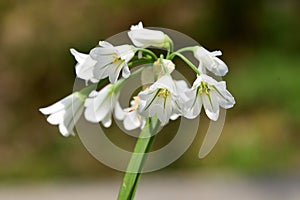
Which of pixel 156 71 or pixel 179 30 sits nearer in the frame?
pixel 156 71

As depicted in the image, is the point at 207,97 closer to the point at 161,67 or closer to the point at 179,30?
the point at 161,67

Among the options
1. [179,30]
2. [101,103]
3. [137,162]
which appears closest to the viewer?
[137,162]

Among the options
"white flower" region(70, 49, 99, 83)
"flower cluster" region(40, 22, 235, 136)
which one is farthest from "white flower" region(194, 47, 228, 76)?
"white flower" region(70, 49, 99, 83)

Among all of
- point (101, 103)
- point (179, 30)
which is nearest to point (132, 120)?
point (101, 103)

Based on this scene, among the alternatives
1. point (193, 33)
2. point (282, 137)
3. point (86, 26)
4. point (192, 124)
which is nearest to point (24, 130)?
point (86, 26)

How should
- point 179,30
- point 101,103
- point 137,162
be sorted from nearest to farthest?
point 137,162
point 101,103
point 179,30

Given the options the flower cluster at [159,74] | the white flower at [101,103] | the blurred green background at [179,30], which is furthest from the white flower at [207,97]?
the blurred green background at [179,30]

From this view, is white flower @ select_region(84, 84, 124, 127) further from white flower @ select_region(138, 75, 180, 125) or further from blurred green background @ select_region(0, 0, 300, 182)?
blurred green background @ select_region(0, 0, 300, 182)
